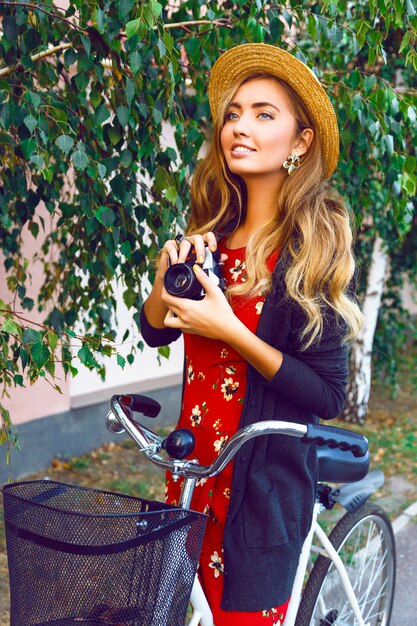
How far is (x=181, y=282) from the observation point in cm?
173

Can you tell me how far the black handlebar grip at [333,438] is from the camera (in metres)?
1.60

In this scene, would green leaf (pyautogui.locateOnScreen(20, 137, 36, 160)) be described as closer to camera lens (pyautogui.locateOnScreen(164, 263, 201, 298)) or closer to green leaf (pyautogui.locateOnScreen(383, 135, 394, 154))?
camera lens (pyautogui.locateOnScreen(164, 263, 201, 298))

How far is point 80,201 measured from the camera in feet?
8.28

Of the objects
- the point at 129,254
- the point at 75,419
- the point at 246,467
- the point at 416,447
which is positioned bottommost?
the point at 416,447

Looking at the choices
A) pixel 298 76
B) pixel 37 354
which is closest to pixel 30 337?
pixel 37 354

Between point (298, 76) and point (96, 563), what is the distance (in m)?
1.25

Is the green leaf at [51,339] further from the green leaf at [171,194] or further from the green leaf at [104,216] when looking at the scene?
the green leaf at [171,194]

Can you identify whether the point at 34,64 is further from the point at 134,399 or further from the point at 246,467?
the point at 246,467

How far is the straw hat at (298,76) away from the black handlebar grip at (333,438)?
73 centimetres

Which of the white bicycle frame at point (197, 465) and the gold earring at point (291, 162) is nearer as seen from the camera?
the white bicycle frame at point (197, 465)

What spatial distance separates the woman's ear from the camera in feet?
6.54

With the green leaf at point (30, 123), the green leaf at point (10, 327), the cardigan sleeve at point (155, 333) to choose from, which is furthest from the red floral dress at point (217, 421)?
the green leaf at point (30, 123)

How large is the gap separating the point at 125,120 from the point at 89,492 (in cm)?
120

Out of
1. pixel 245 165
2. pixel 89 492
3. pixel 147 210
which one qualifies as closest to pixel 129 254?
pixel 147 210
